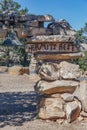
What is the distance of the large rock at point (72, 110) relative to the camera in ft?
26.3

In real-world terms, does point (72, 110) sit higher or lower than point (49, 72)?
lower

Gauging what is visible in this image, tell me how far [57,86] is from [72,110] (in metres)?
0.63

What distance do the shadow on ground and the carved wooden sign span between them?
1447 millimetres

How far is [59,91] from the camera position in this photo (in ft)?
27.0

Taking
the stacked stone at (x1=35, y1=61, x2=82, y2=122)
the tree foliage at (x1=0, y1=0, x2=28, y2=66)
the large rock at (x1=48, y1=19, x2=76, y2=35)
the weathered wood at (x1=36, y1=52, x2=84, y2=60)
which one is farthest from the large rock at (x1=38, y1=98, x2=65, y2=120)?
the tree foliage at (x1=0, y1=0, x2=28, y2=66)

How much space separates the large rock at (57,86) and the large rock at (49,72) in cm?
12

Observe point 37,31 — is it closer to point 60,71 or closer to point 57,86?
point 60,71

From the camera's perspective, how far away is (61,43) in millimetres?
8305

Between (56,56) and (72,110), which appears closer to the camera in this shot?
(72,110)

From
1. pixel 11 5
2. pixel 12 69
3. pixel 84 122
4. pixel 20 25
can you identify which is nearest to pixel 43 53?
pixel 20 25

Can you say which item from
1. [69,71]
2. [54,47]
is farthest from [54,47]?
[69,71]

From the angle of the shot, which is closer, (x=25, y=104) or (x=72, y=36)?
(x=72, y=36)

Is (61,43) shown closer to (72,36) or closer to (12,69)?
(72,36)

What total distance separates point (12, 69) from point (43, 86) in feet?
45.6
